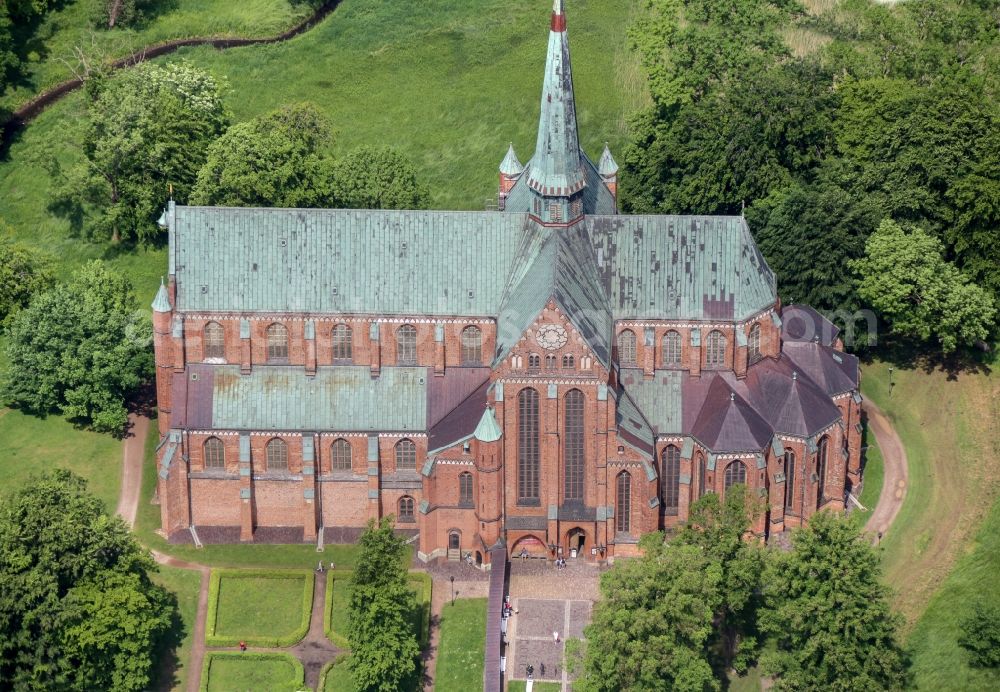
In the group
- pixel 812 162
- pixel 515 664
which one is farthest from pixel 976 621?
pixel 812 162

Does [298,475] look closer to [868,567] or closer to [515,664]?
[515,664]

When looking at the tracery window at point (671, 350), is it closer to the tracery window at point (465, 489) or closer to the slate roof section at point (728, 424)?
the slate roof section at point (728, 424)

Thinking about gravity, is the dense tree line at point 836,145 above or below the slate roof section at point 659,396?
above

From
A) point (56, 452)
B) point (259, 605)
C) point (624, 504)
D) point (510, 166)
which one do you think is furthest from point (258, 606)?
point (510, 166)

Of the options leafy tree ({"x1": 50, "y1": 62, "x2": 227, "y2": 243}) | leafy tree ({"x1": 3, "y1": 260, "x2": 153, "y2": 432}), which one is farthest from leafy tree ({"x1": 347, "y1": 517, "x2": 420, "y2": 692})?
leafy tree ({"x1": 50, "y1": 62, "x2": 227, "y2": 243})

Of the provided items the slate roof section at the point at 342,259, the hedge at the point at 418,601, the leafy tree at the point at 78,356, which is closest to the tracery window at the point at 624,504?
the hedge at the point at 418,601
